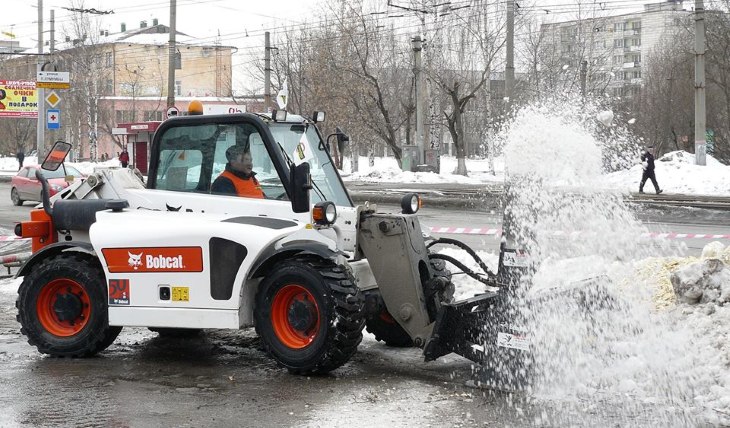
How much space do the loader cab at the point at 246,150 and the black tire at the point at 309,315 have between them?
31.8 inches

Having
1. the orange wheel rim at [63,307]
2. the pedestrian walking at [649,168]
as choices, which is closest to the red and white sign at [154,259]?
the orange wheel rim at [63,307]

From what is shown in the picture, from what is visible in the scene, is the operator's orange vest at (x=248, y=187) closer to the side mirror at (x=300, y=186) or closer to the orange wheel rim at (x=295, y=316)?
the side mirror at (x=300, y=186)

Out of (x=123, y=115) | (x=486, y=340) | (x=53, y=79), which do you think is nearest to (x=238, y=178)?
(x=486, y=340)

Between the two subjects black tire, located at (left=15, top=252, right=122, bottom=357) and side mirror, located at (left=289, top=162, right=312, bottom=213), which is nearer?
side mirror, located at (left=289, top=162, right=312, bottom=213)

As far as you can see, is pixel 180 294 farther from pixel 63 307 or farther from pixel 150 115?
pixel 150 115

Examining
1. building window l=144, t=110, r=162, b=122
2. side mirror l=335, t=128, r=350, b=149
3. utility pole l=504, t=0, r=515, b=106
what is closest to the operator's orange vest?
side mirror l=335, t=128, r=350, b=149

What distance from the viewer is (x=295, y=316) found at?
6742 millimetres

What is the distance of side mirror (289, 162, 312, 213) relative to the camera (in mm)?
6824

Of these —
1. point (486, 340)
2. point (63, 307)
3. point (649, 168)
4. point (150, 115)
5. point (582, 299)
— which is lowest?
point (486, 340)

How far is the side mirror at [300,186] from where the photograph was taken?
22.4ft

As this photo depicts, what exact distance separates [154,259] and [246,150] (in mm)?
1178

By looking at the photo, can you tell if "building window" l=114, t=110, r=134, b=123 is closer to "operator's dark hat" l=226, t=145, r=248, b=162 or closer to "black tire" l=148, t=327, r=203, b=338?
"black tire" l=148, t=327, r=203, b=338

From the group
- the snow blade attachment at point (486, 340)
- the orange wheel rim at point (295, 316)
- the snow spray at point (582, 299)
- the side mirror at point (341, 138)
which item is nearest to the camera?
the snow spray at point (582, 299)

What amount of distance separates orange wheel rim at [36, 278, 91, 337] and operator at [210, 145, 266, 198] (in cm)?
143
